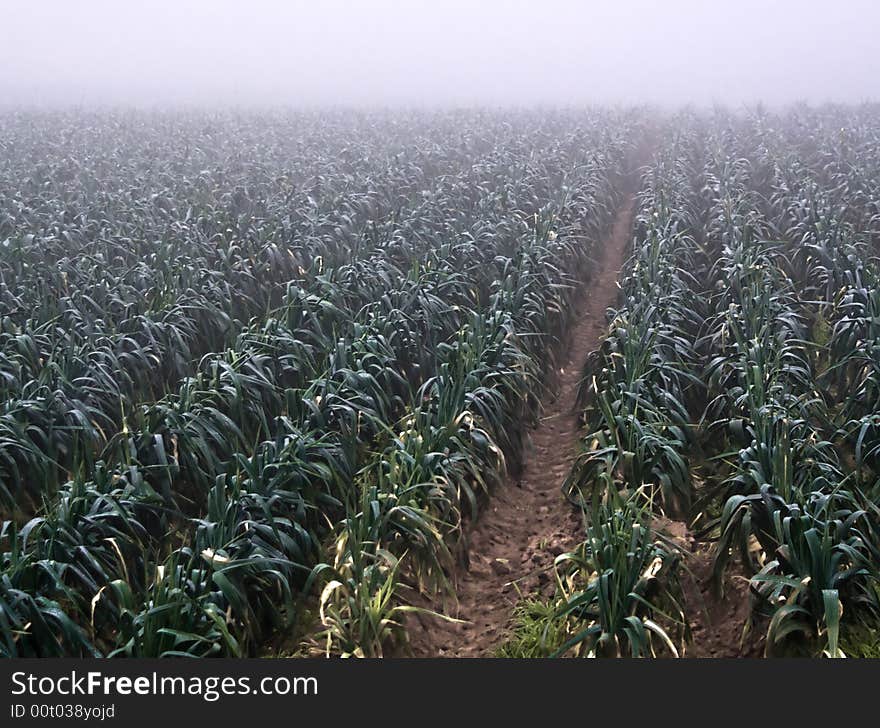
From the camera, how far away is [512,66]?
246ft

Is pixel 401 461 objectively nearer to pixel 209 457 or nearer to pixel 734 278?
pixel 209 457

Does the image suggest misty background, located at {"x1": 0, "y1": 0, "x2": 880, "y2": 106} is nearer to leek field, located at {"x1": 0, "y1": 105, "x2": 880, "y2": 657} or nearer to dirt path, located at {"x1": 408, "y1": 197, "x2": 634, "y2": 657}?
leek field, located at {"x1": 0, "y1": 105, "x2": 880, "y2": 657}

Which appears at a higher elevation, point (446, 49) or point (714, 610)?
point (446, 49)

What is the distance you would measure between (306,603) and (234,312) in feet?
15.6

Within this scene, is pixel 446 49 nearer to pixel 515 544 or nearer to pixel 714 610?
pixel 515 544

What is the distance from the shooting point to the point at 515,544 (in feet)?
21.4

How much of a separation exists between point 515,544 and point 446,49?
80657 mm

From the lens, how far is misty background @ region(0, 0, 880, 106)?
59.0m

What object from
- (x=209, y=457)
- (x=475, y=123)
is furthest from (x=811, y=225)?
(x=475, y=123)

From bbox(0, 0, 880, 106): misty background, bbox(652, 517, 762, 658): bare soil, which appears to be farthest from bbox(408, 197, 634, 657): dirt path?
bbox(0, 0, 880, 106): misty background

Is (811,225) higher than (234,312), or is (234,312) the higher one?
(811,225)

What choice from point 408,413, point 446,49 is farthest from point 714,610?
point 446,49

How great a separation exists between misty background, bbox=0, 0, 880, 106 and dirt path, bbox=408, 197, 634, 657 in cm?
4366

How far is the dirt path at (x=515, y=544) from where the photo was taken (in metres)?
5.47
